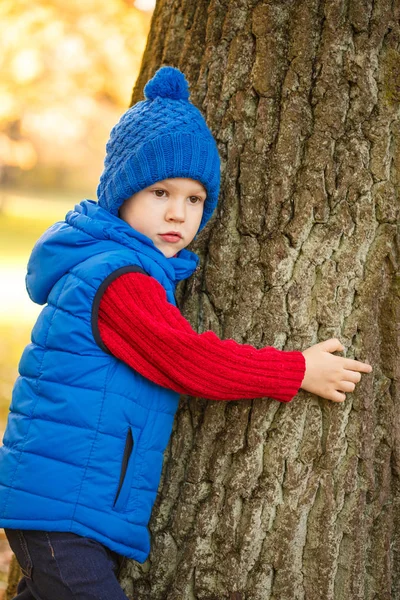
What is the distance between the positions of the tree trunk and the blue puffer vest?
0.28m

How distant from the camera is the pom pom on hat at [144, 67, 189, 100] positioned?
2242mm

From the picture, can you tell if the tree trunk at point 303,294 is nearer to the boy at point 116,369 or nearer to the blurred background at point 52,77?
the boy at point 116,369

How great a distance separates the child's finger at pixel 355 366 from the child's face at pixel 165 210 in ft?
2.12

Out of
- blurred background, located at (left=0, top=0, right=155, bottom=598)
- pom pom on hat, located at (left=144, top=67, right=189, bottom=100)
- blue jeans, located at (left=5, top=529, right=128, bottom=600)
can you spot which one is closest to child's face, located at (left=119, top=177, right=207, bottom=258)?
pom pom on hat, located at (left=144, top=67, right=189, bottom=100)

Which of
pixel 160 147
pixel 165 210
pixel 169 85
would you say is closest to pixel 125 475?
pixel 165 210

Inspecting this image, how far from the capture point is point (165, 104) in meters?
2.23

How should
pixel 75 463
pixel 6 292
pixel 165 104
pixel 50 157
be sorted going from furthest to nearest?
pixel 50 157
pixel 6 292
pixel 165 104
pixel 75 463

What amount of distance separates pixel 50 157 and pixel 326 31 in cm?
1504

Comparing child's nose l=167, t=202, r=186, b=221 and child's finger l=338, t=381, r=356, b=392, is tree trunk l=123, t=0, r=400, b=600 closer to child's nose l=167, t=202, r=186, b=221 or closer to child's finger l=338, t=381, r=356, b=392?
child's finger l=338, t=381, r=356, b=392

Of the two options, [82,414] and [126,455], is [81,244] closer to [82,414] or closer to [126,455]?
[82,414]

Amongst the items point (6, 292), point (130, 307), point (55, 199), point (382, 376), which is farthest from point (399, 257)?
point (55, 199)

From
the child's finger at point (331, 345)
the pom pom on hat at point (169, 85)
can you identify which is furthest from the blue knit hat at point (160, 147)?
the child's finger at point (331, 345)

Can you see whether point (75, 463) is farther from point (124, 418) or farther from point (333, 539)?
point (333, 539)

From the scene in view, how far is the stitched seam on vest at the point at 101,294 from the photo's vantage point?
2076 millimetres
